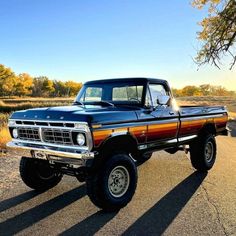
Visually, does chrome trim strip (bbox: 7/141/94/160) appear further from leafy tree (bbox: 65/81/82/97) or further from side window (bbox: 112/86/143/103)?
leafy tree (bbox: 65/81/82/97)

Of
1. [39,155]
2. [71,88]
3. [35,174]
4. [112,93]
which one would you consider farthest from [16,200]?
[71,88]

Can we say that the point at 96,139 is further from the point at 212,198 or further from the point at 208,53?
the point at 208,53

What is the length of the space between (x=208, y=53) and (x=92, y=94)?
49.9ft

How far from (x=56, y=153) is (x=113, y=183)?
1058mm

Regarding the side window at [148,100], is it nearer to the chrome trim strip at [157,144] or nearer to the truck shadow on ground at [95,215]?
the chrome trim strip at [157,144]

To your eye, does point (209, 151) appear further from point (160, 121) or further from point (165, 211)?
point (165, 211)

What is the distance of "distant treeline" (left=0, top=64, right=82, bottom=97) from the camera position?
106m

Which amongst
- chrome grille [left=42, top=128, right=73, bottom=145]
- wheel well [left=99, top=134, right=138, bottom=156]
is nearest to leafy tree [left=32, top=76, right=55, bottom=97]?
wheel well [left=99, top=134, right=138, bottom=156]

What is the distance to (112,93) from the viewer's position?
695 centimetres

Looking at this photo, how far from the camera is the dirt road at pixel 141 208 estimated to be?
184 inches

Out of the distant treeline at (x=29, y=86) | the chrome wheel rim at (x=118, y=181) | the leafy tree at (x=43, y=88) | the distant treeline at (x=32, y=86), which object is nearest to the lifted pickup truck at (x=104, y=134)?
the chrome wheel rim at (x=118, y=181)

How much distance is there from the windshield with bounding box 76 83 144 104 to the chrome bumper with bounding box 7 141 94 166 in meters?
1.70

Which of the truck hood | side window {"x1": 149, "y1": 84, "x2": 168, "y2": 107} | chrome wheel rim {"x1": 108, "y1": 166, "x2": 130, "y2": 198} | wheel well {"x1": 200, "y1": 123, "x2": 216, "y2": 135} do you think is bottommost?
chrome wheel rim {"x1": 108, "y1": 166, "x2": 130, "y2": 198}

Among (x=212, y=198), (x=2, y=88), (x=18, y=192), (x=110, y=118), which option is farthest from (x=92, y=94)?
(x=2, y=88)
